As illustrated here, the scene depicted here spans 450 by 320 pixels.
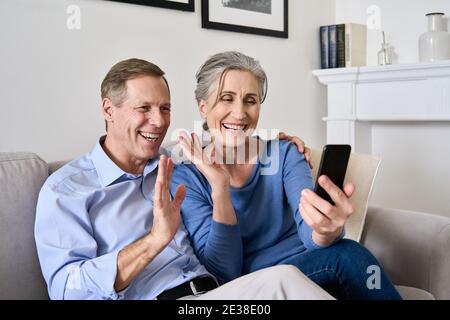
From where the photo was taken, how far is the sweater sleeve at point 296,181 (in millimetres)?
1558

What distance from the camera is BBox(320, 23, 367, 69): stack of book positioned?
299cm

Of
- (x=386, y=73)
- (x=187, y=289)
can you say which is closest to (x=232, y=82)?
(x=187, y=289)

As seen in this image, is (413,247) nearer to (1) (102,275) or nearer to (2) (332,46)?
(1) (102,275)

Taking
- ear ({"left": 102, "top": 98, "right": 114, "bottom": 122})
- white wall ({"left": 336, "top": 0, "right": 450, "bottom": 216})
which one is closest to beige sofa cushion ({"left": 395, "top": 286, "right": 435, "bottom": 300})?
ear ({"left": 102, "top": 98, "right": 114, "bottom": 122})

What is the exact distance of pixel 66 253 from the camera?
4.48 feet

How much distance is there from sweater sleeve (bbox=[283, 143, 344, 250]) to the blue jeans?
0.06 m

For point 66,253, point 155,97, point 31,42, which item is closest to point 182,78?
point 31,42

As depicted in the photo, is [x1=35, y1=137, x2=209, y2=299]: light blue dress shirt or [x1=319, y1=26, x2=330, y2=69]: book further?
[x1=319, y1=26, x2=330, y2=69]: book

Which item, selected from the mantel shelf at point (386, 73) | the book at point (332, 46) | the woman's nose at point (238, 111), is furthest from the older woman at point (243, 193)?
the book at point (332, 46)

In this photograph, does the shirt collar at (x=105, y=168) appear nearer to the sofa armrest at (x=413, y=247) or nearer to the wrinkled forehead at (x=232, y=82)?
the wrinkled forehead at (x=232, y=82)

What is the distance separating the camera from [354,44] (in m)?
3.00

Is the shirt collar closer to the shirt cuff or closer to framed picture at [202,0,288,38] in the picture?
the shirt cuff

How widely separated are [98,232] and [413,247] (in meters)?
0.94

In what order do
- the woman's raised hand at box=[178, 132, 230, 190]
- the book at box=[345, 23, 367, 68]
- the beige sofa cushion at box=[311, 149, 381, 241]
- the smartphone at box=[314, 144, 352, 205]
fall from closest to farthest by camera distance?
Result: the smartphone at box=[314, 144, 352, 205] → the woman's raised hand at box=[178, 132, 230, 190] → the beige sofa cushion at box=[311, 149, 381, 241] → the book at box=[345, 23, 367, 68]
